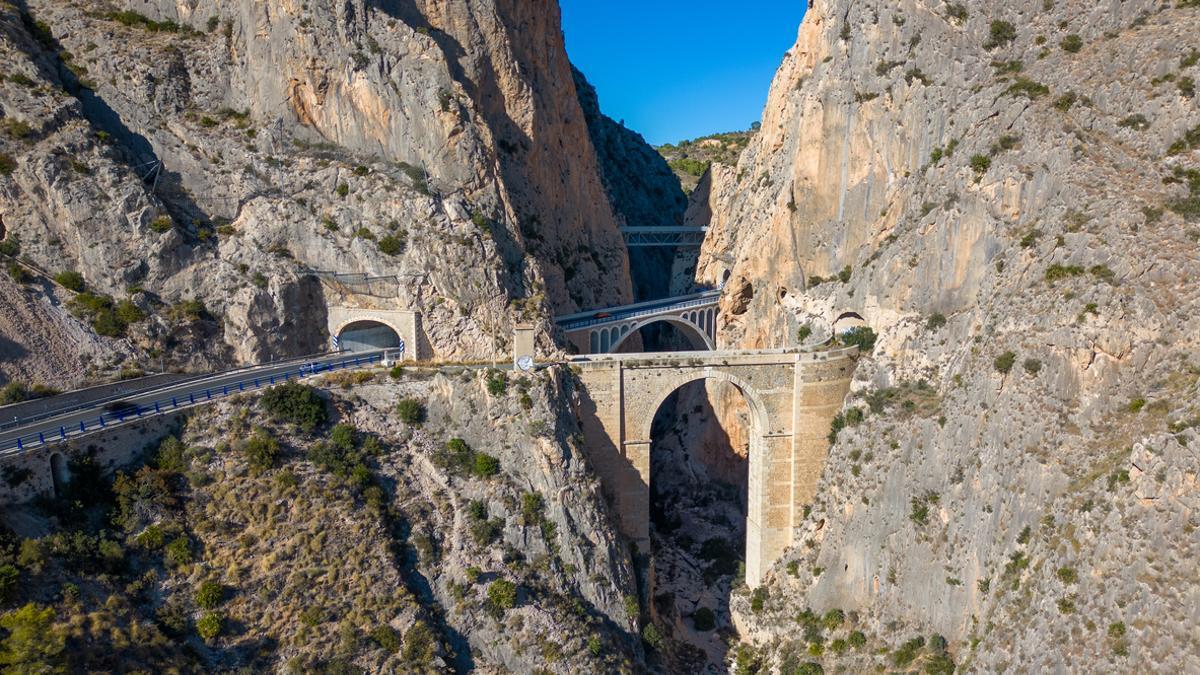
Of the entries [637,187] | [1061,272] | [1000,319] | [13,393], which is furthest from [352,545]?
[637,187]

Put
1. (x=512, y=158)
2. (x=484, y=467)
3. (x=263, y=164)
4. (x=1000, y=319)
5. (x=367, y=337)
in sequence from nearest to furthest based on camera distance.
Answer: (x=1000, y=319) → (x=484, y=467) → (x=263, y=164) → (x=367, y=337) → (x=512, y=158)

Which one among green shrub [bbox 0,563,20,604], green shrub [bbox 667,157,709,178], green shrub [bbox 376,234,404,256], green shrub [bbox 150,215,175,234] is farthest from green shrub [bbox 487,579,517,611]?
green shrub [bbox 667,157,709,178]

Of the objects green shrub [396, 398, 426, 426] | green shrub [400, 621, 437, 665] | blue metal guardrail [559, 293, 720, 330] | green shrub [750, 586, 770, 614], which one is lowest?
green shrub [750, 586, 770, 614]

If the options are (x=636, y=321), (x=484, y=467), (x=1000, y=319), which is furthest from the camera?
(x=636, y=321)

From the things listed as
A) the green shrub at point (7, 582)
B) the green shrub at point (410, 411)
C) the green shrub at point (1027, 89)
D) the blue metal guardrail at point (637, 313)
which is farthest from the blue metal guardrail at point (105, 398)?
the green shrub at point (1027, 89)

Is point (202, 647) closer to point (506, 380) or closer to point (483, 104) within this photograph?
point (506, 380)

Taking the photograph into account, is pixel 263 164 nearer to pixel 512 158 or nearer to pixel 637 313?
pixel 512 158

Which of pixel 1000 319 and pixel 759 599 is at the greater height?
pixel 1000 319

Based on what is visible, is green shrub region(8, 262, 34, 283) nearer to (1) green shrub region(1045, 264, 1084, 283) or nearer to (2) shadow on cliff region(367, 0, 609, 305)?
(2) shadow on cliff region(367, 0, 609, 305)
